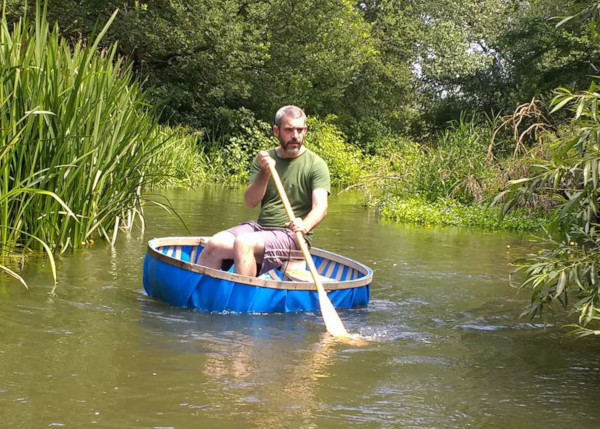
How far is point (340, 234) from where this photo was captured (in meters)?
11.6

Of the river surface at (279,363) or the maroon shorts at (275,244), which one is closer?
the river surface at (279,363)

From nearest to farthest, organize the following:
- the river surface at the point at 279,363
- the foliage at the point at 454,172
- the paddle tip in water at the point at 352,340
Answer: the river surface at the point at 279,363 → the paddle tip in water at the point at 352,340 → the foliage at the point at 454,172

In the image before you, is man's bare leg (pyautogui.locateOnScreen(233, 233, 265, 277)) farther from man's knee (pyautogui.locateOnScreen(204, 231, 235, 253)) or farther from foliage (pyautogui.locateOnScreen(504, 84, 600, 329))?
foliage (pyautogui.locateOnScreen(504, 84, 600, 329))

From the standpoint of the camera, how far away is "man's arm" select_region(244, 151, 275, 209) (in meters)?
6.24

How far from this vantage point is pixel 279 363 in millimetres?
4703

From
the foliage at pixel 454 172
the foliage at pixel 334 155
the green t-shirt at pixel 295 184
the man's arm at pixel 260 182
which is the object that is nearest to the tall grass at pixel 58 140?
the man's arm at pixel 260 182

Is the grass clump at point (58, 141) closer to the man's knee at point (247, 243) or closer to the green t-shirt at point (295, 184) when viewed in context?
the man's knee at point (247, 243)

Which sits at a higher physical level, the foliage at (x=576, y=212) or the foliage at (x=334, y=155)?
the foliage at (x=334, y=155)

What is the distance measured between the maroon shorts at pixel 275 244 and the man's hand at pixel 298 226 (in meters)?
0.22

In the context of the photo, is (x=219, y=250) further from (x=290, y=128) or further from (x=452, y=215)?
(x=452, y=215)

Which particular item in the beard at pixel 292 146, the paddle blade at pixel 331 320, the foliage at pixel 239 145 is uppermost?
the foliage at pixel 239 145

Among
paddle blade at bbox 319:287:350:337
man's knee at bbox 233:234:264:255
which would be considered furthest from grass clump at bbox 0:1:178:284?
paddle blade at bbox 319:287:350:337

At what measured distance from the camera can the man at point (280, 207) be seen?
20.4ft

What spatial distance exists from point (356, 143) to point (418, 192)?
18.4m
